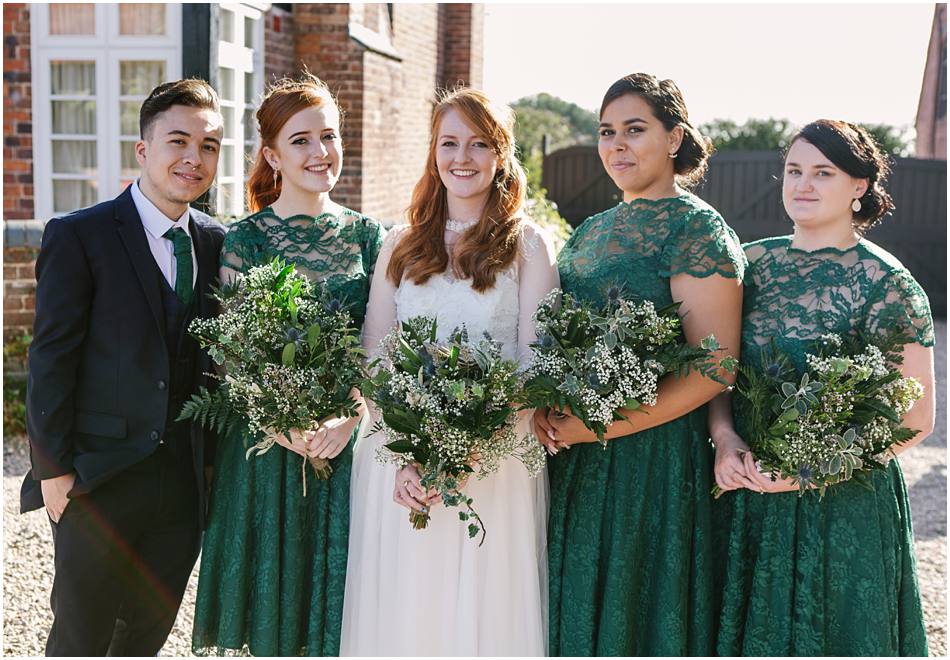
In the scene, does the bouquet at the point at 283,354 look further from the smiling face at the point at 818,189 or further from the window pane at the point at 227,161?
the window pane at the point at 227,161

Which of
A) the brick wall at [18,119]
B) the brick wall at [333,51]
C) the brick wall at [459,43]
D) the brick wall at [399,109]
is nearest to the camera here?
the brick wall at [18,119]

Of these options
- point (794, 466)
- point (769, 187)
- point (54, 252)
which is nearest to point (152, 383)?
point (54, 252)

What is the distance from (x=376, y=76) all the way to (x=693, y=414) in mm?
8573

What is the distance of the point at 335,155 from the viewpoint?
3586 mm

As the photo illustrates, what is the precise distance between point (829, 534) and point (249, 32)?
8552 millimetres

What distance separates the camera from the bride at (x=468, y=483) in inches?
125

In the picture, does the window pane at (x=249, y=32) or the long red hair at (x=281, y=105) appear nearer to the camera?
the long red hair at (x=281, y=105)

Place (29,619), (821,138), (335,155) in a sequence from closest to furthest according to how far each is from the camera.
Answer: (821,138), (335,155), (29,619)

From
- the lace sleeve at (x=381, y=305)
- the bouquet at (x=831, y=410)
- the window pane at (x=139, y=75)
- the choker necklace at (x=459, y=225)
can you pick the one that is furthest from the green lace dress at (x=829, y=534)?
the window pane at (x=139, y=75)

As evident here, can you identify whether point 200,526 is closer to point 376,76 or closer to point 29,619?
point 29,619

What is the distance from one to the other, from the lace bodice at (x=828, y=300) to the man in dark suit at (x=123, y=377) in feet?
6.56

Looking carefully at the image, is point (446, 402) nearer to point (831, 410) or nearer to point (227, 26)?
point (831, 410)

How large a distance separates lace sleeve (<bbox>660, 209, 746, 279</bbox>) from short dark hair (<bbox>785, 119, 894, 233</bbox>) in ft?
1.36

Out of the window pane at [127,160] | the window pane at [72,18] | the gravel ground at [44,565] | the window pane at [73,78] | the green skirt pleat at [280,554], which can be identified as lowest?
the gravel ground at [44,565]
